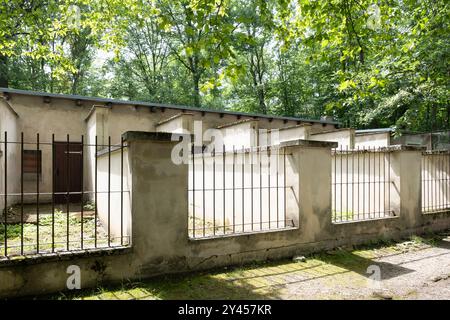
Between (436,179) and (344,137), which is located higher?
(344,137)

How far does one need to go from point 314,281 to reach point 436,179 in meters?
6.43

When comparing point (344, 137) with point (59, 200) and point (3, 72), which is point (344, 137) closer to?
point (59, 200)

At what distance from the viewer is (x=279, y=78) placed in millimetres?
29203

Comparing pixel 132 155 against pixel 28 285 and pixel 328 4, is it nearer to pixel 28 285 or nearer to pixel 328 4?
pixel 28 285

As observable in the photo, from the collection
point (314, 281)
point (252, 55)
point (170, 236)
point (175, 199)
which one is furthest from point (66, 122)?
point (252, 55)

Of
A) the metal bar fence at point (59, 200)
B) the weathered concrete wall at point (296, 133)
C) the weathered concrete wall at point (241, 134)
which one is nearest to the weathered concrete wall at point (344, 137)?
the weathered concrete wall at point (296, 133)

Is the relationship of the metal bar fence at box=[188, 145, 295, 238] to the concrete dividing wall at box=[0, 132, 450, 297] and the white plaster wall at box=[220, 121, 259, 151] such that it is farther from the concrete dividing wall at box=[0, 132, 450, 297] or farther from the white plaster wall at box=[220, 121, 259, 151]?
the white plaster wall at box=[220, 121, 259, 151]

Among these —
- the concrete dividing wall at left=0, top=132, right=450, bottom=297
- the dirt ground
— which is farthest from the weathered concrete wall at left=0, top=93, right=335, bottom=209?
the dirt ground

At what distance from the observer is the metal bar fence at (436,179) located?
334 inches

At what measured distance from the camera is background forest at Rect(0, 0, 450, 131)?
6.41 metres

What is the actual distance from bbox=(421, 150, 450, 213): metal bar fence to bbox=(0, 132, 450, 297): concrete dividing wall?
3.57m

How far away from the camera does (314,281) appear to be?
173 inches

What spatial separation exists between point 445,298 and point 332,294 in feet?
4.75

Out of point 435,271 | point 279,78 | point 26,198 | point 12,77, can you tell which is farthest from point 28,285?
point 279,78
